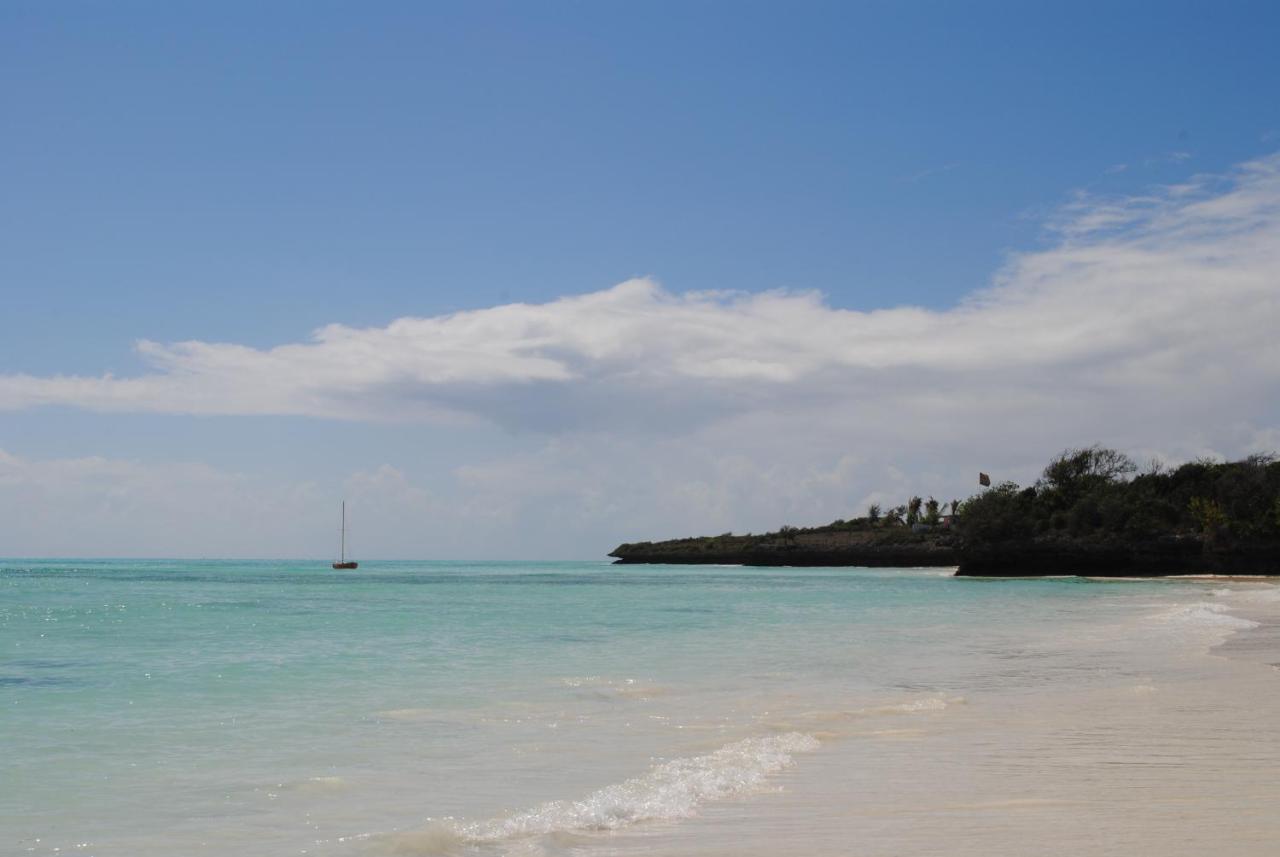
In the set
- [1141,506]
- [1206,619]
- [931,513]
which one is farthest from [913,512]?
[1206,619]

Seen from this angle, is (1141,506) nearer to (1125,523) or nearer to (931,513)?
(1125,523)

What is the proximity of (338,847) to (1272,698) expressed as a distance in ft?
36.1

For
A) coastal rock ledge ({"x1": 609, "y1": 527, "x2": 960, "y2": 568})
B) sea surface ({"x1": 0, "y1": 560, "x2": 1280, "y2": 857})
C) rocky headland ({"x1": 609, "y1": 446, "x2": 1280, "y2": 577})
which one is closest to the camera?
sea surface ({"x1": 0, "y1": 560, "x2": 1280, "y2": 857})

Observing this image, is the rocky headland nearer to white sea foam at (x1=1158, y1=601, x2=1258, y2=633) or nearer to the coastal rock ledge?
the coastal rock ledge

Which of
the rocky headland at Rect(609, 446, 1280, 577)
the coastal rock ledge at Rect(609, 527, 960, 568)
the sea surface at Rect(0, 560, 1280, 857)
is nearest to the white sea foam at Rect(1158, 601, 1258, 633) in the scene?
the sea surface at Rect(0, 560, 1280, 857)

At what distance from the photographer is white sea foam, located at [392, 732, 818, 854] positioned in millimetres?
6723

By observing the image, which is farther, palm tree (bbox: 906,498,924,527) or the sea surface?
palm tree (bbox: 906,498,924,527)

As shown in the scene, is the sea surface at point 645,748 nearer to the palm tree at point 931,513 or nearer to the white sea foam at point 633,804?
the white sea foam at point 633,804

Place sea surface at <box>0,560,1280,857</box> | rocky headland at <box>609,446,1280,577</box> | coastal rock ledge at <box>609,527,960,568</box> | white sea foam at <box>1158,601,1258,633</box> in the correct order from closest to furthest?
sea surface at <box>0,560,1280,857</box> < white sea foam at <box>1158,601,1258,633</box> < rocky headland at <box>609,446,1280,577</box> < coastal rock ledge at <box>609,527,960,568</box>

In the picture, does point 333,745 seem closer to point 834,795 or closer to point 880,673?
point 834,795

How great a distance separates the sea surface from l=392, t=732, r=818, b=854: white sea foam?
0.09 feet

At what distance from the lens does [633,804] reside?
24.4 feet

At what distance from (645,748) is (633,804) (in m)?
2.64

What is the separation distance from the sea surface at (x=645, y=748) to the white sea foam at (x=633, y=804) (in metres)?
0.03
